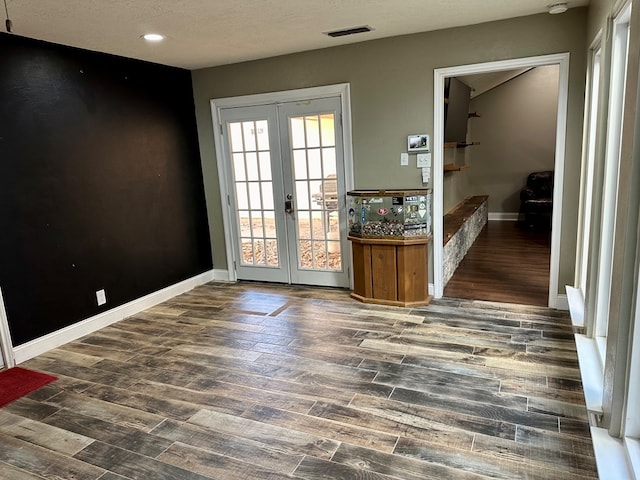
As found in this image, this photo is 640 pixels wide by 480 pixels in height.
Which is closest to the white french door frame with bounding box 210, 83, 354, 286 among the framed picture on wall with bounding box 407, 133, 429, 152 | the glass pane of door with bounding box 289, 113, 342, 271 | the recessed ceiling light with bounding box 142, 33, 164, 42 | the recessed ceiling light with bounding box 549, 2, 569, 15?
the glass pane of door with bounding box 289, 113, 342, 271

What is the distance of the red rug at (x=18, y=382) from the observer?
2.94 m

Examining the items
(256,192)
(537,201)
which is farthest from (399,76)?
(537,201)

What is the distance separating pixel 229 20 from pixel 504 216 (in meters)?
7.12

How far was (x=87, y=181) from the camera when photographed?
3.89 meters

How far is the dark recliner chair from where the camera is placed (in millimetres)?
7621

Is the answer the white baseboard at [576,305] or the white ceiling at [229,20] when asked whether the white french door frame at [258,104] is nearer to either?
the white ceiling at [229,20]

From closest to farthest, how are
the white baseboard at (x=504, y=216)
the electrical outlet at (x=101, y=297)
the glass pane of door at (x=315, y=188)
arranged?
the electrical outlet at (x=101, y=297) → the glass pane of door at (x=315, y=188) → the white baseboard at (x=504, y=216)

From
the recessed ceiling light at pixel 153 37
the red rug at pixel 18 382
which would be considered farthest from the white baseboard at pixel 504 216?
the red rug at pixel 18 382

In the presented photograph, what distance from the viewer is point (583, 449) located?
2.13 metres

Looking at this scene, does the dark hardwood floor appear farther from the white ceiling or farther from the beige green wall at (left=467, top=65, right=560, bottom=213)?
the white ceiling

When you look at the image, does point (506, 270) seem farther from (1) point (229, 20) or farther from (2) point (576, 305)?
(1) point (229, 20)

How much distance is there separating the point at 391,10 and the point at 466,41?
3.06ft

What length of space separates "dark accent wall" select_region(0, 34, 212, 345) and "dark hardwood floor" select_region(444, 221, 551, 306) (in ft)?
10.2

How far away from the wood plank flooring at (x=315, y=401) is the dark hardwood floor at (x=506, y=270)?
1.15 ft
